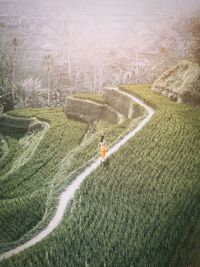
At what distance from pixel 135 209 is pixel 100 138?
537cm

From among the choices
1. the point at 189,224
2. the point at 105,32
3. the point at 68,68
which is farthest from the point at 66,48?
the point at 189,224

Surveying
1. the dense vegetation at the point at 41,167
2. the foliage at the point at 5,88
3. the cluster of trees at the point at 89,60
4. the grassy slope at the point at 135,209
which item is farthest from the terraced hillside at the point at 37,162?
the cluster of trees at the point at 89,60

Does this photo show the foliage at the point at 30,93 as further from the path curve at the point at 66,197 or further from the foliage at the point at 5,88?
the path curve at the point at 66,197

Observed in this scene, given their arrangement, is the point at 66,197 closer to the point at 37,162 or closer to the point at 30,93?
the point at 37,162

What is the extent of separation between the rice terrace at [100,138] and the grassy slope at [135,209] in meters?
0.03

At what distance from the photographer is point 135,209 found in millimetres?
10336

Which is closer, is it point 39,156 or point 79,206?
point 79,206

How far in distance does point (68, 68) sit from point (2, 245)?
97.8 feet

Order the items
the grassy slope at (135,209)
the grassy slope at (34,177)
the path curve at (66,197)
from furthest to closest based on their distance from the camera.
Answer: the grassy slope at (34,177), the path curve at (66,197), the grassy slope at (135,209)

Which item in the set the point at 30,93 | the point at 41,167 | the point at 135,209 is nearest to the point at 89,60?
the point at 30,93

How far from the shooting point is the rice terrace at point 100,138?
30.6 ft

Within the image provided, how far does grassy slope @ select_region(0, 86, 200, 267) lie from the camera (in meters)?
8.73

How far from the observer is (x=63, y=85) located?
121 ft

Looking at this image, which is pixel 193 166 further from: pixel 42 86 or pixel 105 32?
pixel 42 86
